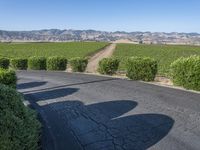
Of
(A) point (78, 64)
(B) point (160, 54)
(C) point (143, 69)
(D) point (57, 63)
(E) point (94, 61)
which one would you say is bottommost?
(B) point (160, 54)

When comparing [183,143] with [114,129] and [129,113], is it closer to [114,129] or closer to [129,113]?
[114,129]

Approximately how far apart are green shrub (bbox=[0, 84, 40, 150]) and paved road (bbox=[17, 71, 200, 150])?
4.40ft

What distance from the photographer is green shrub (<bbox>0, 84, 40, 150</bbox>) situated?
5.77m

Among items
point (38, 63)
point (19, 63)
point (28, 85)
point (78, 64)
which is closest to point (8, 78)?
point (28, 85)

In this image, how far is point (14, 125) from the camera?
6078mm

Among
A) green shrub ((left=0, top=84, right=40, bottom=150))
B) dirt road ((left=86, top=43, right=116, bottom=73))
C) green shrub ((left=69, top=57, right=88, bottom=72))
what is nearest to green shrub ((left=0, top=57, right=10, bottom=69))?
green shrub ((left=69, top=57, right=88, bottom=72))

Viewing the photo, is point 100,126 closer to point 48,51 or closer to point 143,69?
point 143,69

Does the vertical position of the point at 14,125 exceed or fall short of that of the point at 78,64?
it exceeds it

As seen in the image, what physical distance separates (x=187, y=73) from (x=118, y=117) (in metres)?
8.03

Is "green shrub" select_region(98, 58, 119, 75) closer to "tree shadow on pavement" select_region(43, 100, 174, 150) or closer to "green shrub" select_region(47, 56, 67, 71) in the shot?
"green shrub" select_region(47, 56, 67, 71)

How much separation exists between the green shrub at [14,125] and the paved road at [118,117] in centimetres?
134

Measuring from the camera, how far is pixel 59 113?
489 inches

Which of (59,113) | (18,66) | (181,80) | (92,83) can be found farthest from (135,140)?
(18,66)

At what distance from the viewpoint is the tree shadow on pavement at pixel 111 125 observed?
28.5ft
